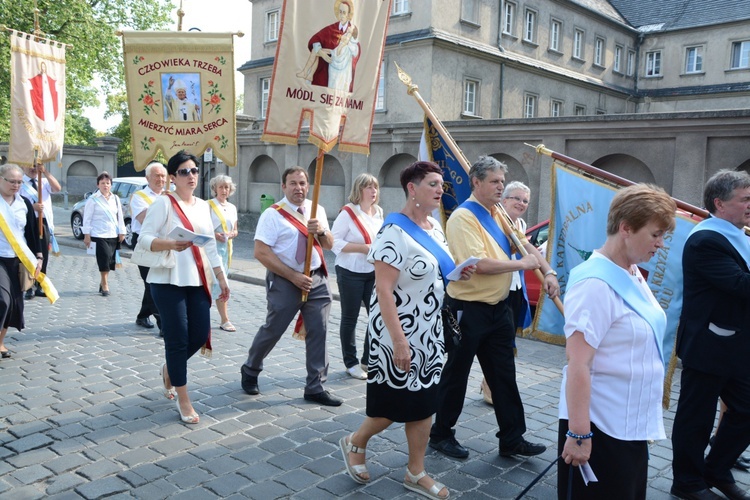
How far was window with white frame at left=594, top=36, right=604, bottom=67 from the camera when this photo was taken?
3569 cm

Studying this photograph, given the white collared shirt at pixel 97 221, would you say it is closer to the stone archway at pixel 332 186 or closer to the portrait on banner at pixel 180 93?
the portrait on banner at pixel 180 93

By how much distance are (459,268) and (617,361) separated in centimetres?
147

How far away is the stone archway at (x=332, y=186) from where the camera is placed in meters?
21.5

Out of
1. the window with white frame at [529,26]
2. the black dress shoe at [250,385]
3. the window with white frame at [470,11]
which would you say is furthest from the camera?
the window with white frame at [529,26]

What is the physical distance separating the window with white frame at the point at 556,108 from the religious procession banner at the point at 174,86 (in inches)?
1105

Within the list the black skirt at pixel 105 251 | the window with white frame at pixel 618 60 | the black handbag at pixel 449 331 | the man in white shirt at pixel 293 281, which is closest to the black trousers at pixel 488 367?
the black handbag at pixel 449 331

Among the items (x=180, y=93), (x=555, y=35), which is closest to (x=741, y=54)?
(x=555, y=35)

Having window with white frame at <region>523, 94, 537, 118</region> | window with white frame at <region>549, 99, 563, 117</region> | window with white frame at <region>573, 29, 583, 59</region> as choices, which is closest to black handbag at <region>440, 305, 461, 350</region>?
window with white frame at <region>523, 94, 537, 118</region>

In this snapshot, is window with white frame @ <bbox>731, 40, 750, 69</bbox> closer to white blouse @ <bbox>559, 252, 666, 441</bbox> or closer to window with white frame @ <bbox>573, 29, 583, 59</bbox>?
window with white frame @ <bbox>573, 29, 583, 59</bbox>

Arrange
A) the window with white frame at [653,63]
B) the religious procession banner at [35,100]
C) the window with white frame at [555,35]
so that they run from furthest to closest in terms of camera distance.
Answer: the window with white frame at [653,63], the window with white frame at [555,35], the religious procession banner at [35,100]

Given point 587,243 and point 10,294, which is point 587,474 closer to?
point 587,243

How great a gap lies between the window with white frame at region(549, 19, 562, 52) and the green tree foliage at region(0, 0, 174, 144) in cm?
1810

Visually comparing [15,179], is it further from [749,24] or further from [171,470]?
[749,24]

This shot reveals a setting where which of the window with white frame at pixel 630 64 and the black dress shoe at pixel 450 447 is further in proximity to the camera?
the window with white frame at pixel 630 64
